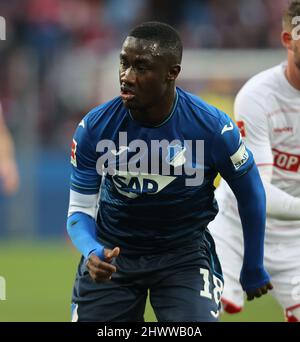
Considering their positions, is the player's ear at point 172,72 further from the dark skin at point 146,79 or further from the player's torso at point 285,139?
the player's torso at point 285,139

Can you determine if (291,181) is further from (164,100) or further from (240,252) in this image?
(164,100)

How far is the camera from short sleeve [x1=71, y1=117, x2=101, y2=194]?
5457 mm

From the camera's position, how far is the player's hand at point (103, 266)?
5.03 meters

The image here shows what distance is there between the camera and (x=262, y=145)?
21.1 feet

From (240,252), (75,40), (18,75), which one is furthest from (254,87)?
(75,40)

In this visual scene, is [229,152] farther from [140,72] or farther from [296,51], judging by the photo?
[296,51]

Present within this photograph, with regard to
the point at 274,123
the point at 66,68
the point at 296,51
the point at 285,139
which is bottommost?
the point at 66,68

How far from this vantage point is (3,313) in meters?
9.79

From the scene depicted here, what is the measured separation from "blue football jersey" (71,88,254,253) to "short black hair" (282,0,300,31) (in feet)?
4.04

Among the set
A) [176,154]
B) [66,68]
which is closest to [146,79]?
[176,154]

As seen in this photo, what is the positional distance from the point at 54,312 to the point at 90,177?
4542 mm

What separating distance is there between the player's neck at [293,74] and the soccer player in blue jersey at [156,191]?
1.15 m

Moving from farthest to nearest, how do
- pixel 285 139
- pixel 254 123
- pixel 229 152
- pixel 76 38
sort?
pixel 76 38 → pixel 285 139 → pixel 254 123 → pixel 229 152

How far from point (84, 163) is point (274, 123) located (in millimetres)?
1576
